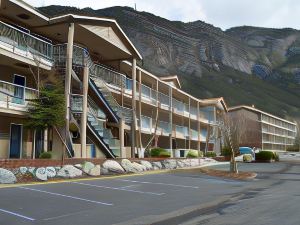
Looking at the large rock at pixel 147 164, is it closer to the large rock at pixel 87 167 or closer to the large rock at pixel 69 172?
the large rock at pixel 87 167

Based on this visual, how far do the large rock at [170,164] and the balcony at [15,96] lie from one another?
12.3m

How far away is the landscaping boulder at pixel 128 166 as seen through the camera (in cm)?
2627

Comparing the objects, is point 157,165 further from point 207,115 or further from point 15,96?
point 207,115

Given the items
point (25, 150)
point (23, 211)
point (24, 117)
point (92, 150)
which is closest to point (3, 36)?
point (24, 117)

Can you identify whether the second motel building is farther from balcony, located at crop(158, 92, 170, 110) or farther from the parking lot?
balcony, located at crop(158, 92, 170, 110)

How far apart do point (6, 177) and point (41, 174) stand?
2.01 meters

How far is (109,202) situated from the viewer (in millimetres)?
14164

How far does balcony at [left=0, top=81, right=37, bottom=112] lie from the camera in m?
21.5

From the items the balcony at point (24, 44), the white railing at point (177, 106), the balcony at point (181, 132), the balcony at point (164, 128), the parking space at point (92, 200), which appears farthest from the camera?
the balcony at point (181, 132)

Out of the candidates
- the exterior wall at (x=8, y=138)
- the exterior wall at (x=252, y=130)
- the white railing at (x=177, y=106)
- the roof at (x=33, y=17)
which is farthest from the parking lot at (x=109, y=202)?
the exterior wall at (x=252, y=130)

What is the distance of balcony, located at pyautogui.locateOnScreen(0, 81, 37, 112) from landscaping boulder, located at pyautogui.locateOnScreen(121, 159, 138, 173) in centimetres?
662

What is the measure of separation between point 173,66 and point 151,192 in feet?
533

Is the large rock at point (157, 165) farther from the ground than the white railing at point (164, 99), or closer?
closer

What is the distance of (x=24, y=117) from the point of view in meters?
23.6
